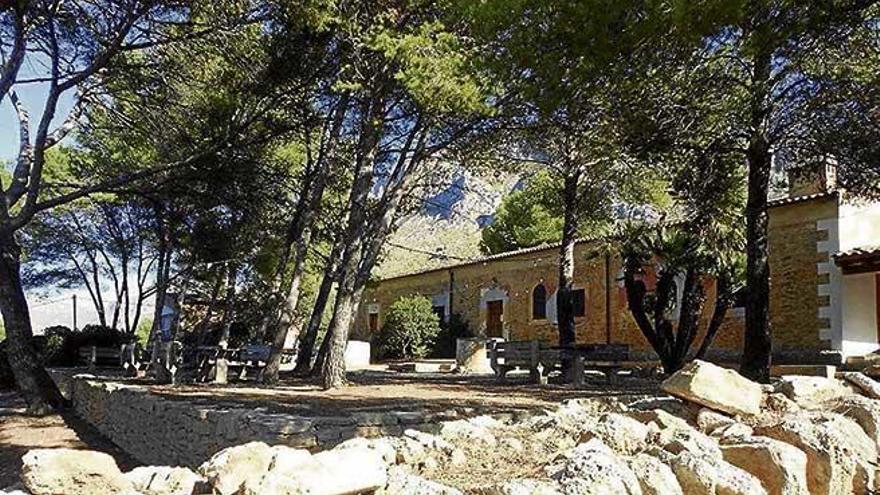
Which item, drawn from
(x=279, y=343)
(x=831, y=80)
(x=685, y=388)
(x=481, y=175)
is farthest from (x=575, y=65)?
(x=481, y=175)

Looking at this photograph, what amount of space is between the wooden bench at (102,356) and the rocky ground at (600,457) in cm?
1437

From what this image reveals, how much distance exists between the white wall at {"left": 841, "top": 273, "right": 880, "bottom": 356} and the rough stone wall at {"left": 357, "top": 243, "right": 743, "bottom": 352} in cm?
257

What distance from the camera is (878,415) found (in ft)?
17.3

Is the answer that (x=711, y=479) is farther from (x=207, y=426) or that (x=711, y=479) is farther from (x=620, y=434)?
(x=207, y=426)

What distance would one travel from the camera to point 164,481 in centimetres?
351

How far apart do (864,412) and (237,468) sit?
416cm

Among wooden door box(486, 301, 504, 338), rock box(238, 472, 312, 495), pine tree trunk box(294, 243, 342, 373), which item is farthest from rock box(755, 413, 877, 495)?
wooden door box(486, 301, 504, 338)

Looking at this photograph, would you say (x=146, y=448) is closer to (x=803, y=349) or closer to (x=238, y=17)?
(x=238, y=17)

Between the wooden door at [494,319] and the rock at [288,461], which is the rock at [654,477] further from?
the wooden door at [494,319]

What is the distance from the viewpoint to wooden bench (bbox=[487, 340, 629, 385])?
40.9ft

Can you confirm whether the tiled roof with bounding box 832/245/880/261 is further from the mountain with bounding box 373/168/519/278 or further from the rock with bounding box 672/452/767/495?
the mountain with bounding box 373/168/519/278

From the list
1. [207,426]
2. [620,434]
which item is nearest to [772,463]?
[620,434]

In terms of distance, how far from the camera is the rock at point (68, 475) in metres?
3.15

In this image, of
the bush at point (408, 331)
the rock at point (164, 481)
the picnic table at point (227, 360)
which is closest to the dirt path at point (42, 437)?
the picnic table at point (227, 360)
